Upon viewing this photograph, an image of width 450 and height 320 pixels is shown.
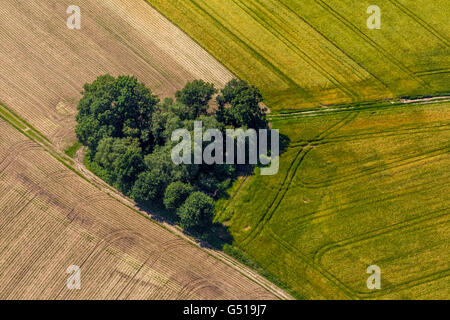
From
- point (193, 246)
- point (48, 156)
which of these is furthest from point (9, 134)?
point (193, 246)

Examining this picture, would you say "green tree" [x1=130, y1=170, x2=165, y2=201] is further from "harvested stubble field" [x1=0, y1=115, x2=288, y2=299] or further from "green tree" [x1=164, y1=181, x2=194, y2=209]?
"harvested stubble field" [x1=0, y1=115, x2=288, y2=299]

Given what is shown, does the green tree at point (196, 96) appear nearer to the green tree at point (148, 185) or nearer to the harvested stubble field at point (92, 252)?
the green tree at point (148, 185)

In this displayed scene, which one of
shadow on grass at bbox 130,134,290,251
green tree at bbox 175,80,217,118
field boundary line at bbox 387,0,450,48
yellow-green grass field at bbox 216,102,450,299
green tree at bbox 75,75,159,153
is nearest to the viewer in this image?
green tree at bbox 75,75,159,153

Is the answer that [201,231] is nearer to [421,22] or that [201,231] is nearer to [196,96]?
[196,96]

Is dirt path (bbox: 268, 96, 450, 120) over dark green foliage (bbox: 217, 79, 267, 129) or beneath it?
over

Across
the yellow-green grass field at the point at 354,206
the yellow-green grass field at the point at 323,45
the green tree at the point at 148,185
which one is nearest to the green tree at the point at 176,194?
the green tree at the point at 148,185

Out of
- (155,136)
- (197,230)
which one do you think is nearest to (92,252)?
(197,230)

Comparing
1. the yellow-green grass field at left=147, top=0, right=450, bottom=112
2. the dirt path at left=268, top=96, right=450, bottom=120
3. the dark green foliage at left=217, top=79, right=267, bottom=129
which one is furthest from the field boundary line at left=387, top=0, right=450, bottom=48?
the dark green foliage at left=217, top=79, right=267, bottom=129
